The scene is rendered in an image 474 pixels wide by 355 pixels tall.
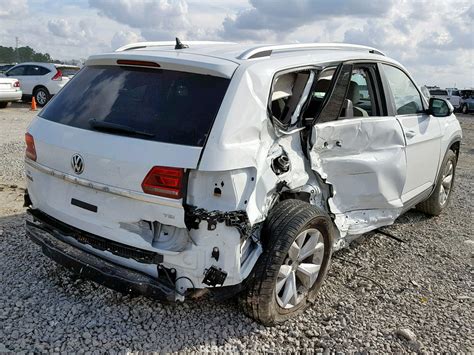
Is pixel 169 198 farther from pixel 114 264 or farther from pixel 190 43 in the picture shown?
pixel 190 43

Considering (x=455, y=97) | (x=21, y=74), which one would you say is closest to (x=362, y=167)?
(x=21, y=74)

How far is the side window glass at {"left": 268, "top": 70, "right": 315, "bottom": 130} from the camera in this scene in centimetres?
318

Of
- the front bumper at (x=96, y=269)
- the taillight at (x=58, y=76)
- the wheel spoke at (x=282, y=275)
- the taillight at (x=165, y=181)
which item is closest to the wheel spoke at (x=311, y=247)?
the wheel spoke at (x=282, y=275)

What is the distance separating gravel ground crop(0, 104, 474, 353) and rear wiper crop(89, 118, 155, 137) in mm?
1267

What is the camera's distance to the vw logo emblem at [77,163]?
287 centimetres

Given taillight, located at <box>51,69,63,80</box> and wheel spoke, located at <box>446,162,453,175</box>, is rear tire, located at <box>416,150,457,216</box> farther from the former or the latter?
taillight, located at <box>51,69,63,80</box>

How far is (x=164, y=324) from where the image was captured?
10.1 ft

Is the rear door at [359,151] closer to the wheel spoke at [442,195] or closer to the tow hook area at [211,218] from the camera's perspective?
the tow hook area at [211,218]

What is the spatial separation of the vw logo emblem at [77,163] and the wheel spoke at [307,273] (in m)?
1.61

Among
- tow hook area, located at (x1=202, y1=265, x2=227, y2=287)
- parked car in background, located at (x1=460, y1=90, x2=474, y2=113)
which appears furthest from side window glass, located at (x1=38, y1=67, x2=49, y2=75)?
parked car in background, located at (x1=460, y1=90, x2=474, y2=113)

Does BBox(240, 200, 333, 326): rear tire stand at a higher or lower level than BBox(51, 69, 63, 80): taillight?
higher

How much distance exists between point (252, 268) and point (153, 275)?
61cm

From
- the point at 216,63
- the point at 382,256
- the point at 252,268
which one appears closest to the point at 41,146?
the point at 216,63

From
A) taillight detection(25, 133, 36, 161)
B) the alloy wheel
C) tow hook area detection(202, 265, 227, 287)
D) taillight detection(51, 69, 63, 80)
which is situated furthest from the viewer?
taillight detection(51, 69, 63, 80)
